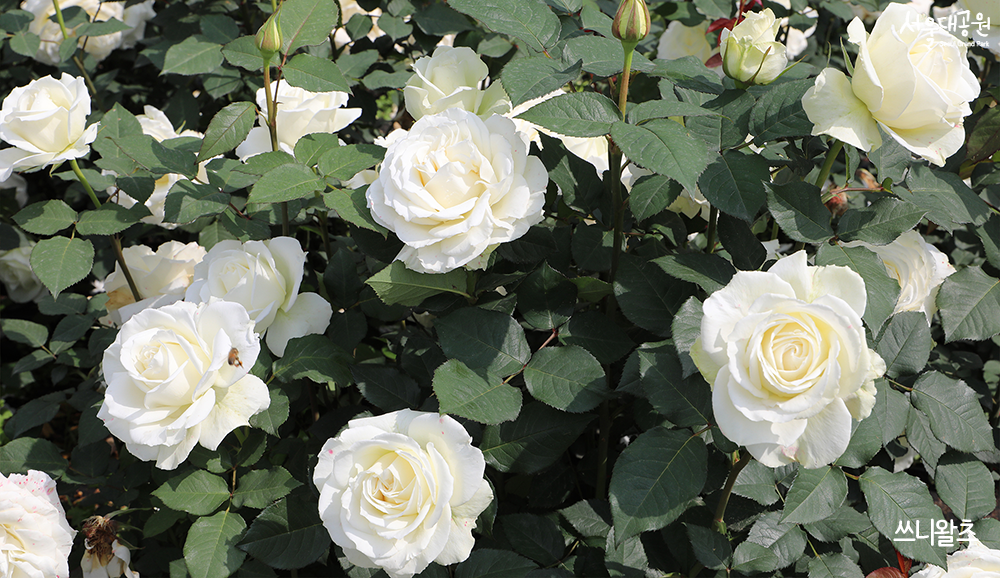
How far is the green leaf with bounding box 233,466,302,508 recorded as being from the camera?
1.25m

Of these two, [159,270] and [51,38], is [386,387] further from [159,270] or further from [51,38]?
[51,38]

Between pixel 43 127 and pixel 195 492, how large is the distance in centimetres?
74

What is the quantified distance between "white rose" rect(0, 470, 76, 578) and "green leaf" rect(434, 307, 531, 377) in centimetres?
82

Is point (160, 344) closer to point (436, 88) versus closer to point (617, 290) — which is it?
point (436, 88)

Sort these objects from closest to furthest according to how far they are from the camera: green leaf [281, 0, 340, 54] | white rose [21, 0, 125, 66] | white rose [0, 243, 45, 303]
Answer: green leaf [281, 0, 340, 54], white rose [0, 243, 45, 303], white rose [21, 0, 125, 66]

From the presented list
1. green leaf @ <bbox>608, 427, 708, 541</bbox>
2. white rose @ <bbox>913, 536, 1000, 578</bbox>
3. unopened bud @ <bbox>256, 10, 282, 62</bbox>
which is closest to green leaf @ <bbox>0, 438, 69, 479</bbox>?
unopened bud @ <bbox>256, 10, 282, 62</bbox>

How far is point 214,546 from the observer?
1.20 m

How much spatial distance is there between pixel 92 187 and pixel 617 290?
1.26 metres

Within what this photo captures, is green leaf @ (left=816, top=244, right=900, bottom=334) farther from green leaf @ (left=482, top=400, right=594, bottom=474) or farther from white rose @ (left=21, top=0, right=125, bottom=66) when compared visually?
white rose @ (left=21, top=0, right=125, bottom=66)

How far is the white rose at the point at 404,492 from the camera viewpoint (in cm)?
100

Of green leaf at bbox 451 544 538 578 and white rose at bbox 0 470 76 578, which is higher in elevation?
green leaf at bbox 451 544 538 578

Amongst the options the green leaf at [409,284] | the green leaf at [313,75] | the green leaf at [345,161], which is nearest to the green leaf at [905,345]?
the green leaf at [409,284]

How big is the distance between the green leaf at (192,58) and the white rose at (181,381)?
773mm

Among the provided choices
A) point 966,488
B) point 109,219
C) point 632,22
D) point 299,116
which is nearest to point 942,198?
point 966,488
